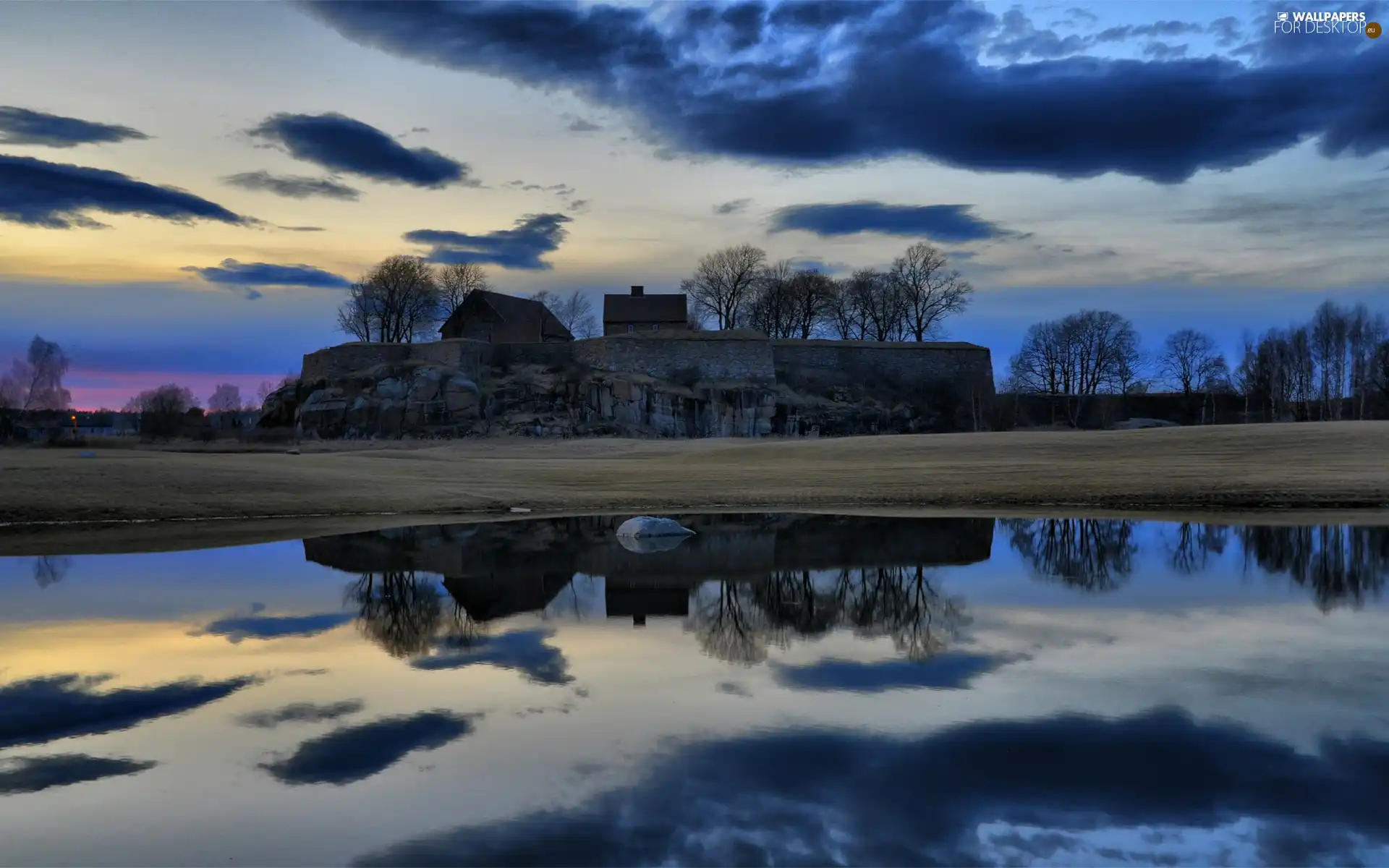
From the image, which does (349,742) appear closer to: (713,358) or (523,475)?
(523,475)

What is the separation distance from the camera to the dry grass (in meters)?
28.4

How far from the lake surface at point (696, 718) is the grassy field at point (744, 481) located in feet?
38.5

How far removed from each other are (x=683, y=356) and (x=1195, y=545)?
58.5 m

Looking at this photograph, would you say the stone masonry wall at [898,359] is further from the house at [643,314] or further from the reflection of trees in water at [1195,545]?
the reflection of trees in water at [1195,545]

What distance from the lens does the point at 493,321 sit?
85.1 metres

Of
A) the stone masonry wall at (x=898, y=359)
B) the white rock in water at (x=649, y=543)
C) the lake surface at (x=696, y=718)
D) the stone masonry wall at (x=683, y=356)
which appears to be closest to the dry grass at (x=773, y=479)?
the white rock in water at (x=649, y=543)

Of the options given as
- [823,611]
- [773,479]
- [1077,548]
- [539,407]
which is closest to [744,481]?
[773,479]

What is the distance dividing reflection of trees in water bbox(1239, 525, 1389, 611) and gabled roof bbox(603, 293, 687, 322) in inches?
2763

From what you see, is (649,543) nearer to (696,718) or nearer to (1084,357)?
(696,718)

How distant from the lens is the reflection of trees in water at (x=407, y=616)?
Answer: 38.0 ft

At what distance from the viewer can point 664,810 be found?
6.52 m

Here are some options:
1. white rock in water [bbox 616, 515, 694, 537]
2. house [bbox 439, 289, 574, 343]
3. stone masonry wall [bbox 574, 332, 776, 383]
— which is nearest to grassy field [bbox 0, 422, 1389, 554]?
white rock in water [bbox 616, 515, 694, 537]

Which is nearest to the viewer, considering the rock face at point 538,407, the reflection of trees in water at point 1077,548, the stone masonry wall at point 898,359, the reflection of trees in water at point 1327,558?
the reflection of trees in water at point 1327,558

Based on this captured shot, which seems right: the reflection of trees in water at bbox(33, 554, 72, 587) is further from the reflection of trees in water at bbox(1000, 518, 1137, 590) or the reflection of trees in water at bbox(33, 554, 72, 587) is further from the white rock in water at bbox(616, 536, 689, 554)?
the reflection of trees in water at bbox(1000, 518, 1137, 590)
